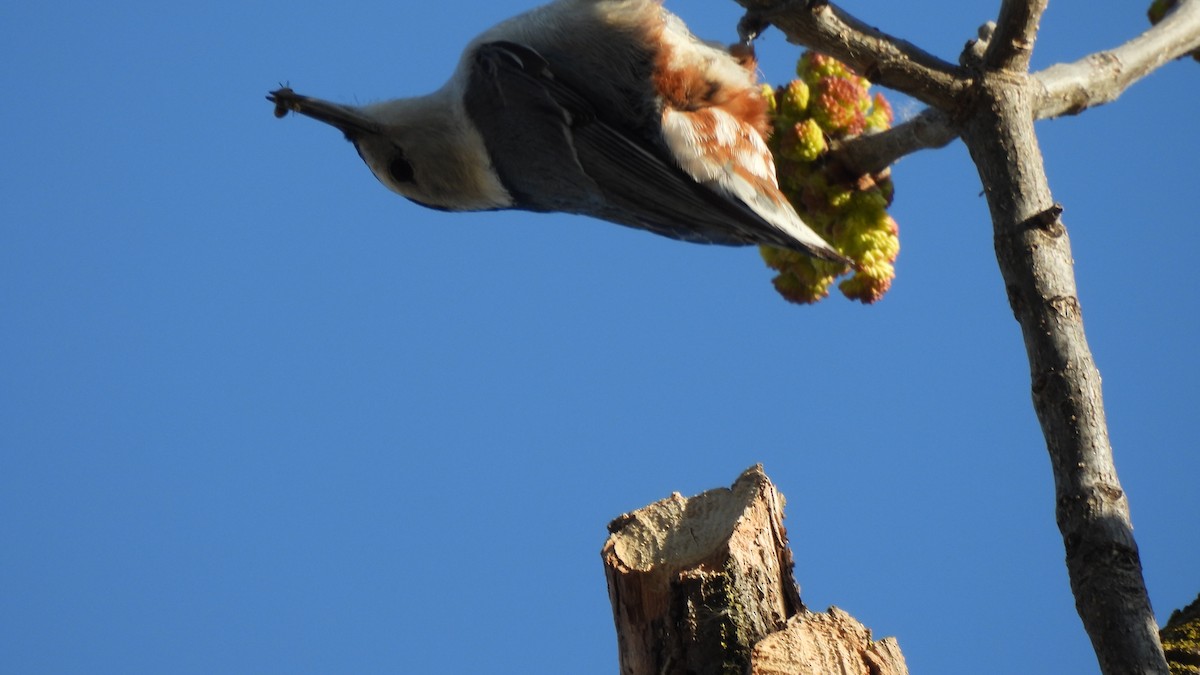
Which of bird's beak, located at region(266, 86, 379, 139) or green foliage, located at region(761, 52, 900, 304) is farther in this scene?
green foliage, located at region(761, 52, 900, 304)

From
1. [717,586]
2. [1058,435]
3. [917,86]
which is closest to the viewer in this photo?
[717,586]

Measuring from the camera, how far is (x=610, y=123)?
2.88 meters

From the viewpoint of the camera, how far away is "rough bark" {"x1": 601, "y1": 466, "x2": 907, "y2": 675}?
1.88 meters

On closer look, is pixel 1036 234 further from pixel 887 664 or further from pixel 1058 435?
pixel 887 664

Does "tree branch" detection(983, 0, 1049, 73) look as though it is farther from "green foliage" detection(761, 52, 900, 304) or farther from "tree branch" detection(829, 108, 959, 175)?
"green foliage" detection(761, 52, 900, 304)

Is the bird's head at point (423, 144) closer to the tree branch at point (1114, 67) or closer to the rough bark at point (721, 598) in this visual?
the rough bark at point (721, 598)

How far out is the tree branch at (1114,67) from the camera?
2795mm

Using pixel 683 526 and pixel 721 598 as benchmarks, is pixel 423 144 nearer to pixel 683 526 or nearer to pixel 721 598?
pixel 683 526

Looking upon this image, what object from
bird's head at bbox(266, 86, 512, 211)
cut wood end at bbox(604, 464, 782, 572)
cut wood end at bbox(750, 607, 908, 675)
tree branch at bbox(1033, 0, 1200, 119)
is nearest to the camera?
cut wood end at bbox(750, 607, 908, 675)

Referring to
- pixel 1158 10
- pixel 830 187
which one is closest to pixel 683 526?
pixel 830 187

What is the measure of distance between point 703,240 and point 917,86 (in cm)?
68

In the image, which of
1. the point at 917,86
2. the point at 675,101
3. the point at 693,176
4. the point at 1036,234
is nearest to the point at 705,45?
the point at 675,101

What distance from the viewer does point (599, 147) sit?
288 centimetres

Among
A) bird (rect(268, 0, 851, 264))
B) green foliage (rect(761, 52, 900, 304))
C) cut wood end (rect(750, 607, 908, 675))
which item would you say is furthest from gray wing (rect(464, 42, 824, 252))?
cut wood end (rect(750, 607, 908, 675))
